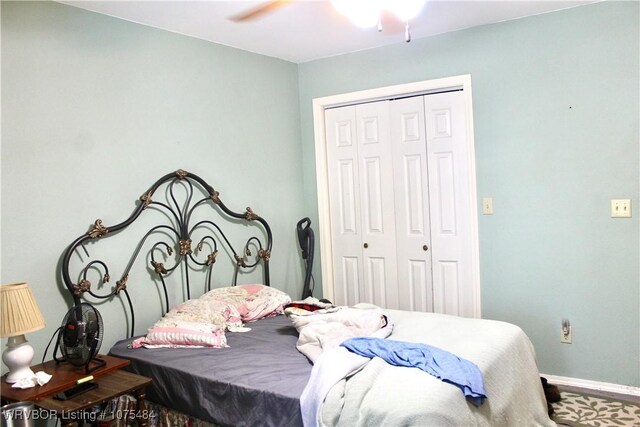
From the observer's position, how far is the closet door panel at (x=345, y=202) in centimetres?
438

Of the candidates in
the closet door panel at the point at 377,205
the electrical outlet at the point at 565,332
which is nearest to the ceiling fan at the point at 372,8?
the closet door panel at the point at 377,205

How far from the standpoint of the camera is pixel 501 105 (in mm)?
3674

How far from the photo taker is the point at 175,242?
11.4 feet

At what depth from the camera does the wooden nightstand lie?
2258mm

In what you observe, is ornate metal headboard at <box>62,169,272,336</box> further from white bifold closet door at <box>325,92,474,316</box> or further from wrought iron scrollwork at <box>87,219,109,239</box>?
white bifold closet door at <box>325,92,474,316</box>

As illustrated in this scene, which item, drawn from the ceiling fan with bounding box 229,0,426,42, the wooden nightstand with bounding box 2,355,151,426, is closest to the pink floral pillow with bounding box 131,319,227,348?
the wooden nightstand with bounding box 2,355,151,426

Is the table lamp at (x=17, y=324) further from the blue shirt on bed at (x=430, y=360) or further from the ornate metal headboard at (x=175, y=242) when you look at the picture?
the blue shirt on bed at (x=430, y=360)

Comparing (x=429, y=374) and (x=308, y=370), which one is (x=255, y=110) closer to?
(x=308, y=370)

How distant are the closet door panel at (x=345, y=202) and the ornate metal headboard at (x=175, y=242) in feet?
2.27

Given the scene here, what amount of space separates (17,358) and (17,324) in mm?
187

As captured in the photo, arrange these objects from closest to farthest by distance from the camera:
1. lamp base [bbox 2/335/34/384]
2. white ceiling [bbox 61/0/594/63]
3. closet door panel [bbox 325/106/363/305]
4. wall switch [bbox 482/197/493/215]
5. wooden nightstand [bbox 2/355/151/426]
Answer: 1. wooden nightstand [bbox 2/355/151/426]
2. lamp base [bbox 2/335/34/384]
3. white ceiling [bbox 61/0/594/63]
4. wall switch [bbox 482/197/493/215]
5. closet door panel [bbox 325/106/363/305]

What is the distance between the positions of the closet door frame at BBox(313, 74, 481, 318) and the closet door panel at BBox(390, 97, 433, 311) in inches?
4.5

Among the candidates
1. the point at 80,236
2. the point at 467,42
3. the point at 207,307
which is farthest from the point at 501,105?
the point at 80,236

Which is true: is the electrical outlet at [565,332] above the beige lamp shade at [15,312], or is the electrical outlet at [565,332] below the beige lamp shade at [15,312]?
below
